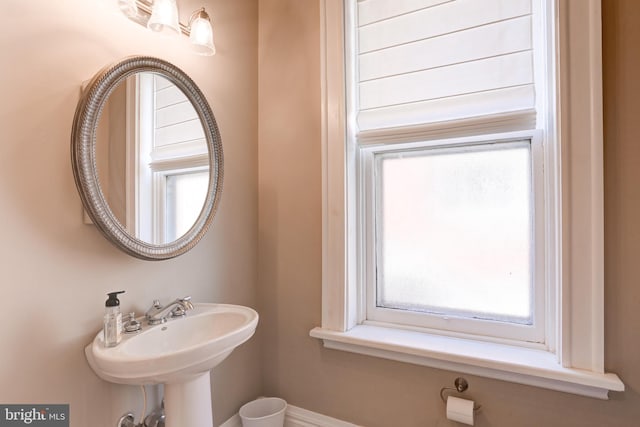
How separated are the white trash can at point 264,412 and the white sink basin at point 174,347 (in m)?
0.50

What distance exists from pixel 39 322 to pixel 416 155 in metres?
1.45

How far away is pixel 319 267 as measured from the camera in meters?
1.51

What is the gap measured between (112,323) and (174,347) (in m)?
0.25

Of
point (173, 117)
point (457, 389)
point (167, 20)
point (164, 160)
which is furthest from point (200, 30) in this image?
point (457, 389)

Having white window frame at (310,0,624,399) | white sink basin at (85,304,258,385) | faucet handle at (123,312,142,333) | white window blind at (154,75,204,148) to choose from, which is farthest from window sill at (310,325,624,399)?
white window blind at (154,75,204,148)

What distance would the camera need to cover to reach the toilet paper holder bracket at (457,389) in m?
1.22

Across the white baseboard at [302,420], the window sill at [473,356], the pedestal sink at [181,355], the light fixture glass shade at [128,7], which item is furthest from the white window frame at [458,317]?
the light fixture glass shade at [128,7]

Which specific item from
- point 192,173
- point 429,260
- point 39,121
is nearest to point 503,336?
point 429,260

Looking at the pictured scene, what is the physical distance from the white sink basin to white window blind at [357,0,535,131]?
1021 mm

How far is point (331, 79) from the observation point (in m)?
1.46

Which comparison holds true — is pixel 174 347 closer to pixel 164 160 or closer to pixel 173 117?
pixel 164 160

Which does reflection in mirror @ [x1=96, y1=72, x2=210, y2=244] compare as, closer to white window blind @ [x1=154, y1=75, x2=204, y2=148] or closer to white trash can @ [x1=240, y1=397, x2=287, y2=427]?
white window blind @ [x1=154, y1=75, x2=204, y2=148]

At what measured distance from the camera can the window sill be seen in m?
1.04

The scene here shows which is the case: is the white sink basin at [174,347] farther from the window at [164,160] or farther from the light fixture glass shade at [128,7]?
the light fixture glass shade at [128,7]
